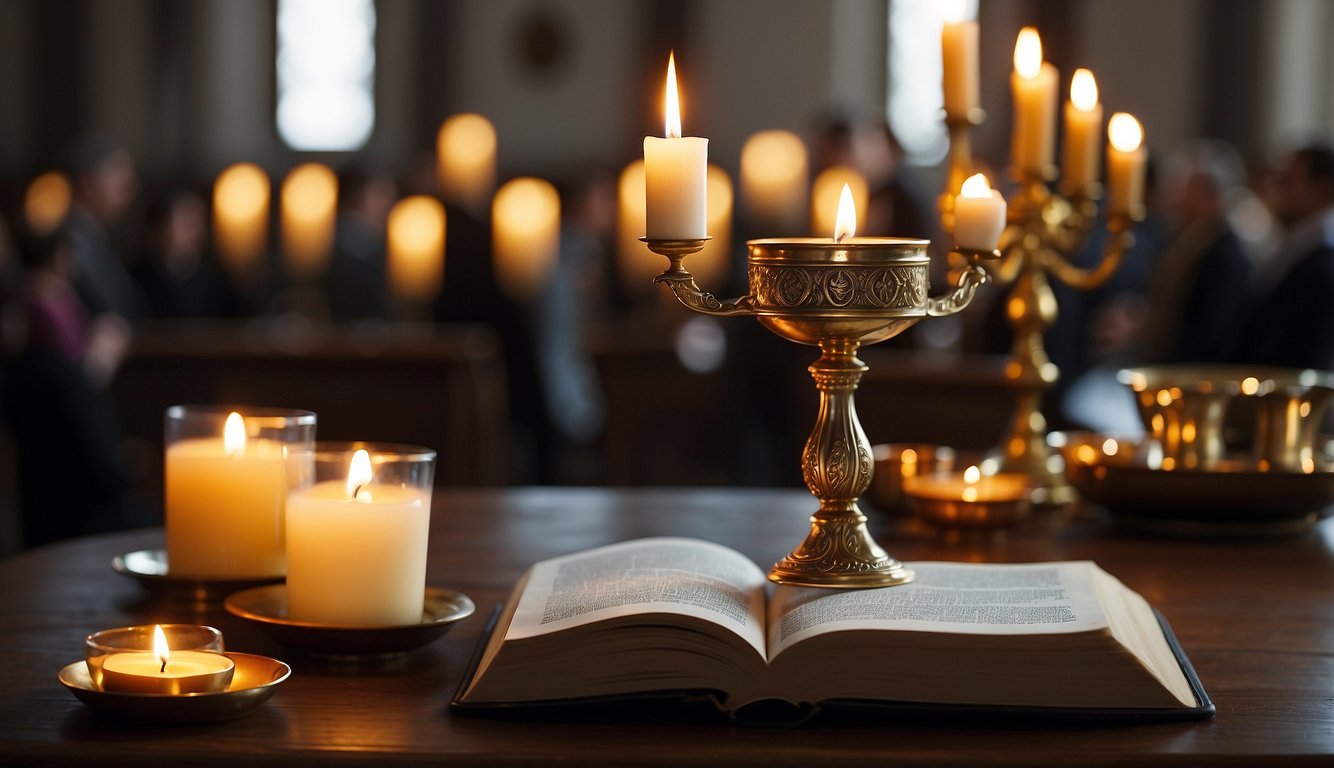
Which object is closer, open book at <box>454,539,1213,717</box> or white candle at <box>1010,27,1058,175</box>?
open book at <box>454,539,1213,717</box>

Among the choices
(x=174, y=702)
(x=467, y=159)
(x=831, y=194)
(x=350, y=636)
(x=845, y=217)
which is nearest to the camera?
(x=174, y=702)

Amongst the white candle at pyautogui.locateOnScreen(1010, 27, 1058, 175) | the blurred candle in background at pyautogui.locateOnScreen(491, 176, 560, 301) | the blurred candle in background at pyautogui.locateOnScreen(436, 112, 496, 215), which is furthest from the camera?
the blurred candle in background at pyautogui.locateOnScreen(436, 112, 496, 215)

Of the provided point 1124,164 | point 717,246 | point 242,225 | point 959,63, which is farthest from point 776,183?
point 959,63

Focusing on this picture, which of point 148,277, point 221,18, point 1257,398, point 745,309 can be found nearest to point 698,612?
point 745,309

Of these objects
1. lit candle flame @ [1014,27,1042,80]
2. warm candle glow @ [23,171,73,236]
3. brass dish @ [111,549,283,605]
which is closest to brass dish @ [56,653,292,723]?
brass dish @ [111,549,283,605]

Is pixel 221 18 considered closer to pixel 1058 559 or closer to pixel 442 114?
pixel 442 114

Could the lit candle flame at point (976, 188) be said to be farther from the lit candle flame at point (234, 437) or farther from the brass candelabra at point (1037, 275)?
the lit candle flame at point (234, 437)

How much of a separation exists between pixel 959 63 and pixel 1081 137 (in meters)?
0.26

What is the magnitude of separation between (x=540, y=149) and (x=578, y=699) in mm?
11440

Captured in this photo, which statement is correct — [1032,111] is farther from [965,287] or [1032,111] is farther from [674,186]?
[674,186]

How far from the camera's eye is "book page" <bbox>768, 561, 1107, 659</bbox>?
4.00ft

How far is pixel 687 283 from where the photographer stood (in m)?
1.39

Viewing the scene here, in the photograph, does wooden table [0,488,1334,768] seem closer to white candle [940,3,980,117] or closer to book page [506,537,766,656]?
book page [506,537,766,656]

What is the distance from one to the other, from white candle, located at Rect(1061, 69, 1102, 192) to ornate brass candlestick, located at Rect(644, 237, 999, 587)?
2.37 ft
